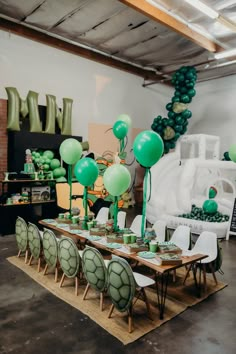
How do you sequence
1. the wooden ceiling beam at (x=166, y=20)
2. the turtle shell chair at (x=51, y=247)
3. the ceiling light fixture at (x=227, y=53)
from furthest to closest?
the ceiling light fixture at (x=227, y=53) → the wooden ceiling beam at (x=166, y=20) → the turtle shell chair at (x=51, y=247)

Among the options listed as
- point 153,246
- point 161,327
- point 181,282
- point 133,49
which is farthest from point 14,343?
point 133,49

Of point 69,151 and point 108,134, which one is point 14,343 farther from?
point 108,134

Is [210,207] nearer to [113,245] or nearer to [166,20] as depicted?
[113,245]

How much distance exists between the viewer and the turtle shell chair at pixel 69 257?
3416mm

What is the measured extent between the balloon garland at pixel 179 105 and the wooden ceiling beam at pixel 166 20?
1208 mm

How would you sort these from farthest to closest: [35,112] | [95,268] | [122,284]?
[35,112]
[95,268]
[122,284]

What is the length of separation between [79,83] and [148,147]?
5.64m

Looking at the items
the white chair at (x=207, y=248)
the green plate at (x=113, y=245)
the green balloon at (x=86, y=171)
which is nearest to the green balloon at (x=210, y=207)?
the white chair at (x=207, y=248)

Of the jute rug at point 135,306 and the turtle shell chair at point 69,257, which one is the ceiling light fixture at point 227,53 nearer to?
the jute rug at point 135,306

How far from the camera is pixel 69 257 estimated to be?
3.48 metres

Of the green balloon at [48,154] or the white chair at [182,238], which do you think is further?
the green balloon at [48,154]

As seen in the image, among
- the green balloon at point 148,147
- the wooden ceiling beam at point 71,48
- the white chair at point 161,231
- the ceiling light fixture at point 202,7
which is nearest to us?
the green balloon at point 148,147

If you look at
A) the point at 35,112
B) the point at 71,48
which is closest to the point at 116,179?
the point at 35,112

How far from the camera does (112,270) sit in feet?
9.27
